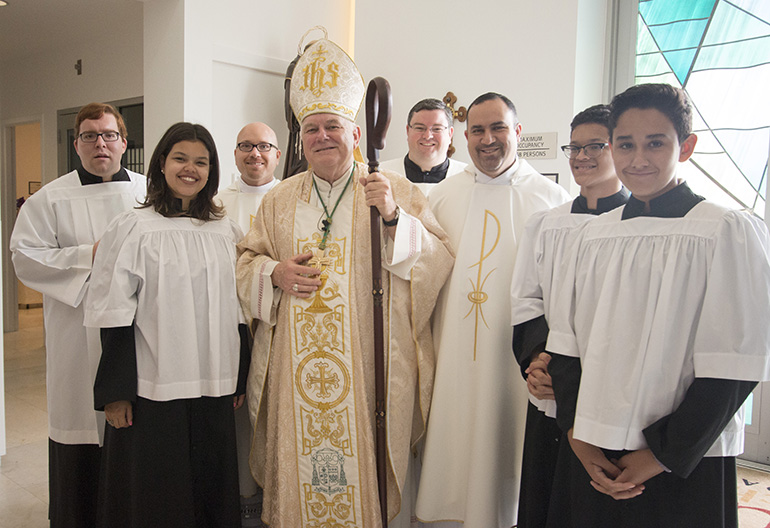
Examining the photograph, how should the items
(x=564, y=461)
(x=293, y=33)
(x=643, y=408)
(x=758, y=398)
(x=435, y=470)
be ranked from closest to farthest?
(x=643, y=408) < (x=564, y=461) < (x=435, y=470) < (x=758, y=398) < (x=293, y=33)

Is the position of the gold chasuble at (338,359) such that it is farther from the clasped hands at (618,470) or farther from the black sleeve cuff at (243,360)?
the clasped hands at (618,470)

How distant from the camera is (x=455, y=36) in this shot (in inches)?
197

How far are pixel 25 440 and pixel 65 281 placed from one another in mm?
2422

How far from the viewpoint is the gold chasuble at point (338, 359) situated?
2.36m

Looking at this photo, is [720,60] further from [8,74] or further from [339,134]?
[8,74]

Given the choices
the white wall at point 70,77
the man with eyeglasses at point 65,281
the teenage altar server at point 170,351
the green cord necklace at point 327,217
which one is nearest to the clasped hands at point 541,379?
the green cord necklace at point 327,217

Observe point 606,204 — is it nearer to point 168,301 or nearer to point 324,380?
point 324,380

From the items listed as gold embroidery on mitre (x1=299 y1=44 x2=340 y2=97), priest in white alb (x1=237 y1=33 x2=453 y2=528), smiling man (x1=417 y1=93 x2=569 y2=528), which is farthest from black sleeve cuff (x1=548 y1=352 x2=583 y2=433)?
gold embroidery on mitre (x1=299 y1=44 x2=340 y2=97)

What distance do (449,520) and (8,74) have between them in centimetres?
840

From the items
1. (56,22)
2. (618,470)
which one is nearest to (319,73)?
(618,470)

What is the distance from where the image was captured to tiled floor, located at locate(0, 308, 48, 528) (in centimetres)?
321

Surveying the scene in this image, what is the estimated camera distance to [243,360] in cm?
249

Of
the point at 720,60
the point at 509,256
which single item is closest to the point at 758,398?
the point at 720,60

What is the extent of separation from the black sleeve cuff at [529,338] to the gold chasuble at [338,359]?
440mm
